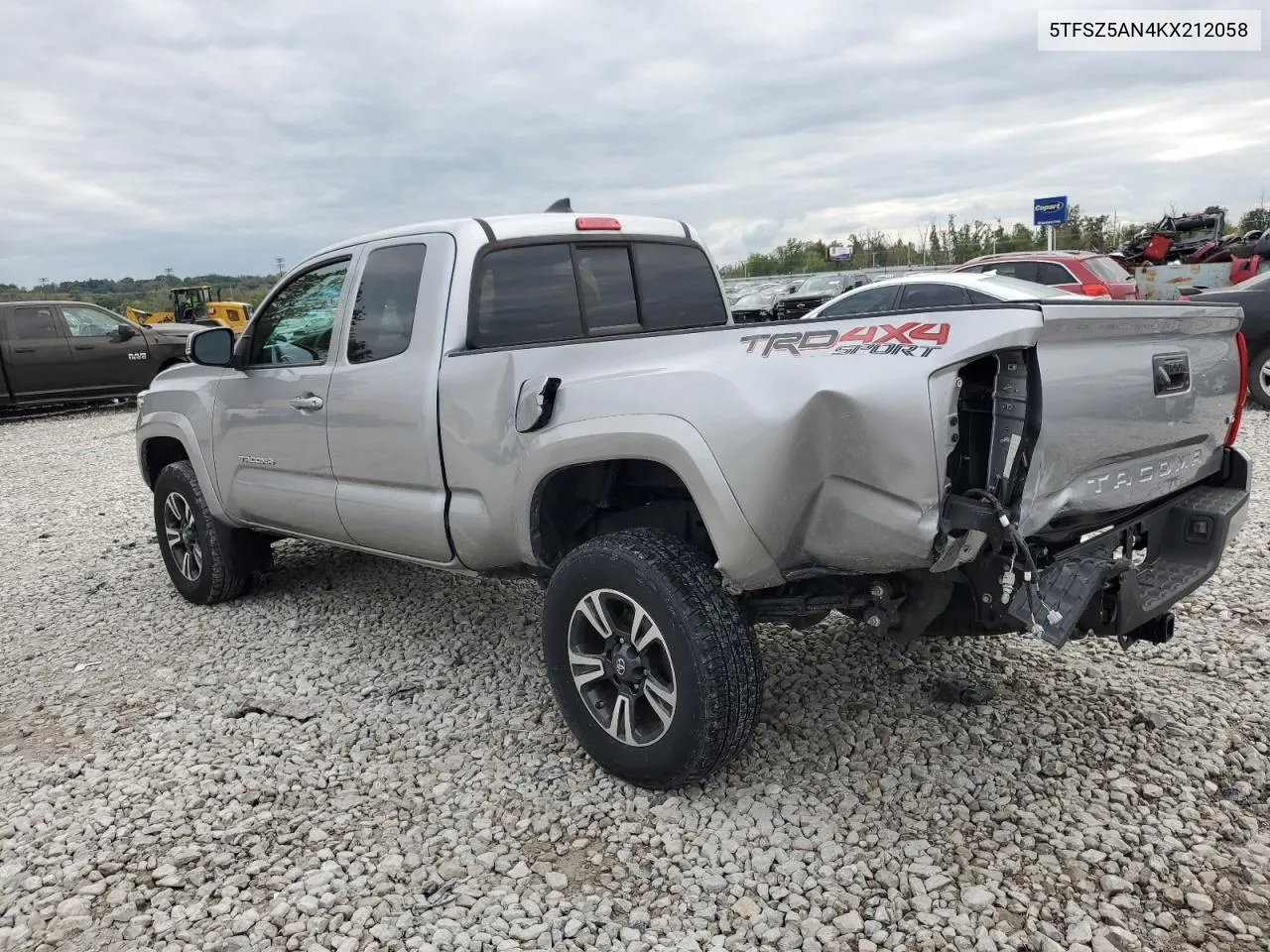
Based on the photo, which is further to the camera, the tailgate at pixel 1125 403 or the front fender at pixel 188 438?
the front fender at pixel 188 438

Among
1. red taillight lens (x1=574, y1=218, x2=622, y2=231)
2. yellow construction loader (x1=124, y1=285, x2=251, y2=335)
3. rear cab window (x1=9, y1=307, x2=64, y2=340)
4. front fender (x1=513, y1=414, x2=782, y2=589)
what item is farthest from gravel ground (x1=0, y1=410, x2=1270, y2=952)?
yellow construction loader (x1=124, y1=285, x2=251, y2=335)

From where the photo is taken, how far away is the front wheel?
2.73 metres

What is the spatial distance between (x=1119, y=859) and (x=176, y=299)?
1313 inches

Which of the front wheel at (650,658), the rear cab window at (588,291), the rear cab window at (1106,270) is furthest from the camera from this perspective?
the rear cab window at (1106,270)

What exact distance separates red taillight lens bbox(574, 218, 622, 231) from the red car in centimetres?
995

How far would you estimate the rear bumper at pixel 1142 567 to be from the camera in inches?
95.8

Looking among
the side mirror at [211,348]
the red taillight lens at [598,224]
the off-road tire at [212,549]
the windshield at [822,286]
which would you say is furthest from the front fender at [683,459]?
the windshield at [822,286]

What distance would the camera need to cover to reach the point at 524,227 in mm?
3789

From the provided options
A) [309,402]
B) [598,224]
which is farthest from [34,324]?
[598,224]

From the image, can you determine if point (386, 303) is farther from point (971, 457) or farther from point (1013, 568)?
point (1013, 568)

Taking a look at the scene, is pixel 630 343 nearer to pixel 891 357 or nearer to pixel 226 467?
pixel 891 357

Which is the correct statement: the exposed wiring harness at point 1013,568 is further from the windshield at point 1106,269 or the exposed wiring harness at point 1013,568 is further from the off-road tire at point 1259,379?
the windshield at point 1106,269

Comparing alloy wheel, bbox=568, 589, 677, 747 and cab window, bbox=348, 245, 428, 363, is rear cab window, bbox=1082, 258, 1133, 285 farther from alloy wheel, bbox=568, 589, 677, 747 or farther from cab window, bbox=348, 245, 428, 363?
alloy wheel, bbox=568, 589, 677, 747

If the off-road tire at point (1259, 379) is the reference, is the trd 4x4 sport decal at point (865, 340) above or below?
above
